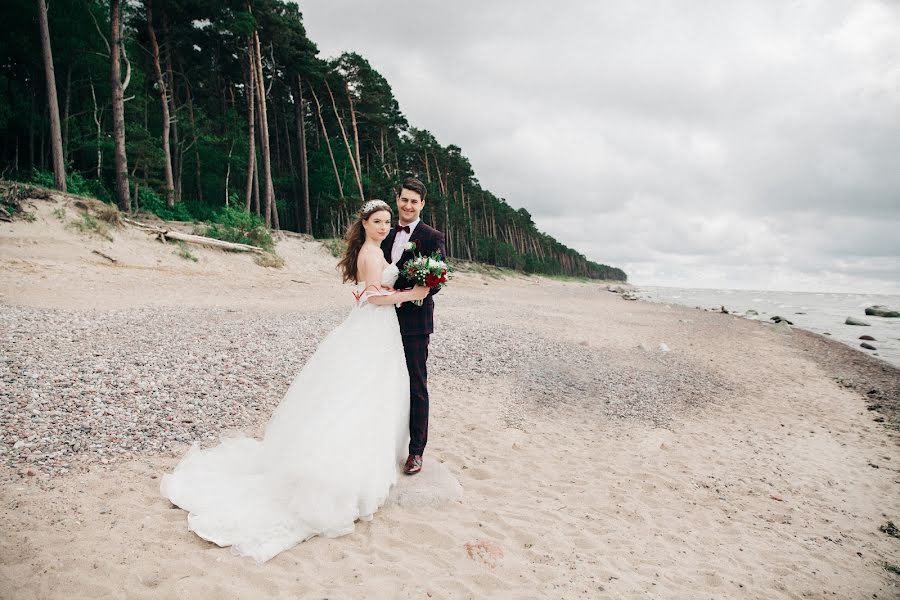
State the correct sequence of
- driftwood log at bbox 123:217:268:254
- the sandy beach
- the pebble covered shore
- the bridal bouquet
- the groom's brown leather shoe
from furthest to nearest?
driftwood log at bbox 123:217:268:254
the pebble covered shore
the groom's brown leather shoe
the bridal bouquet
the sandy beach

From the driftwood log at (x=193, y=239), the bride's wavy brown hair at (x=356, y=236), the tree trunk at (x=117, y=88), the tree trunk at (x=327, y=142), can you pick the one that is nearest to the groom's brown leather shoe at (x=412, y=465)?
the bride's wavy brown hair at (x=356, y=236)

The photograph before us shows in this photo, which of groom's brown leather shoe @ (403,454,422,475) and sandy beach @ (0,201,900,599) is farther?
groom's brown leather shoe @ (403,454,422,475)

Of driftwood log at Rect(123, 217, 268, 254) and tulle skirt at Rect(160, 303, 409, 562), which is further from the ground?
driftwood log at Rect(123, 217, 268, 254)

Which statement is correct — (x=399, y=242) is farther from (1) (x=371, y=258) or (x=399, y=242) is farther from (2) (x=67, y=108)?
(2) (x=67, y=108)

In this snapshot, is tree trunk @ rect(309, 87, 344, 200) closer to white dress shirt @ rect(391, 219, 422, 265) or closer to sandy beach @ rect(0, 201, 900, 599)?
sandy beach @ rect(0, 201, 900, 599)

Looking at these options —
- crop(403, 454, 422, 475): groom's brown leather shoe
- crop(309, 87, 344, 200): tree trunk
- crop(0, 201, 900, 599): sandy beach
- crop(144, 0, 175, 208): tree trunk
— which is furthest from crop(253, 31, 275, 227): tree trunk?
crop(403, 454, 422, 475): groom's brown leather shoe

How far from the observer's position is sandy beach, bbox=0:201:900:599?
311 centimetres

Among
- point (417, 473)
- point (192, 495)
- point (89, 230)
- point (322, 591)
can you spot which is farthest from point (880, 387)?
point (89, 230)

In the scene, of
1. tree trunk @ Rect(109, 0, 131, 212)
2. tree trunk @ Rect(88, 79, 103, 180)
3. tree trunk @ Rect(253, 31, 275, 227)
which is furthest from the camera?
tree trunk @ Rect(253, 31, 275, 227)

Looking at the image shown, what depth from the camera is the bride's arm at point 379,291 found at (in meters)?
3.94

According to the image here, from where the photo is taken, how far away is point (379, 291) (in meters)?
3.97

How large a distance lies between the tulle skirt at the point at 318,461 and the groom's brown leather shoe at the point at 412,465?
1.07 ft

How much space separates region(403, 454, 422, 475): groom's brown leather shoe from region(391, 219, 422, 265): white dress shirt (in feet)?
7.04

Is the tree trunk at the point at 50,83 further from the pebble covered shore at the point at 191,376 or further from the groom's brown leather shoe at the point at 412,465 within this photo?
the groom's brown leather shoe at the point at 412,465
